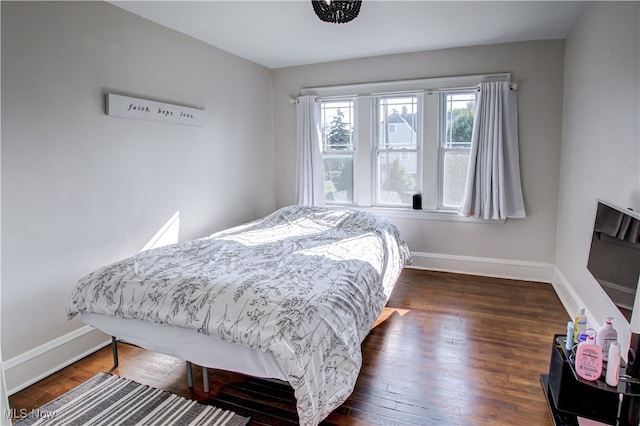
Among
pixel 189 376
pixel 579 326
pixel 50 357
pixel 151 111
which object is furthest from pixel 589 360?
pixel 151 111

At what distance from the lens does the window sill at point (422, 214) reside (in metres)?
4.22

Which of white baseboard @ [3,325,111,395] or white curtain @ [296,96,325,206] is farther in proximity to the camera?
white curtain @ [296,96,325,206]

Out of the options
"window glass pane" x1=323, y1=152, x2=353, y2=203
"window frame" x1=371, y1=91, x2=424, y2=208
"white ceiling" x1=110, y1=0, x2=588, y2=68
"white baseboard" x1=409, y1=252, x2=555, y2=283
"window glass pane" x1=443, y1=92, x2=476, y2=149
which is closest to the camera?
"white ceiling" x1=110, y1=0, x2=588, y2=68

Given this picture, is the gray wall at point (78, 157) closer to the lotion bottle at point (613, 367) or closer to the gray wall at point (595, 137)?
the lotion bottle at point (613, 367)

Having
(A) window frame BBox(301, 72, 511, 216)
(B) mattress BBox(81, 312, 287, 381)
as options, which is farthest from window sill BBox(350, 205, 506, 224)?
(B) mattress BBox(81, 312, 287, 381)

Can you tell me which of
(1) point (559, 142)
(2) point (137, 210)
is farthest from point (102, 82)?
(1) point (559, 142)

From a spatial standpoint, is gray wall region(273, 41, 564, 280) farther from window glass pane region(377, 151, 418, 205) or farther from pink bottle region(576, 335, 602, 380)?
pink bottle region(576, 335, 602, 380)

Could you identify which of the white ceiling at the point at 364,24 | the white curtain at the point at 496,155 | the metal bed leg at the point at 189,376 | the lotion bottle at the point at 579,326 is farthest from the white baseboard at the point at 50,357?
the white curtain at the point at 496,155

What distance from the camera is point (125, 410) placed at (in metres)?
2.07

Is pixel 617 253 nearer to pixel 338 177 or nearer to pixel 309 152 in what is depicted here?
pixel 338 177

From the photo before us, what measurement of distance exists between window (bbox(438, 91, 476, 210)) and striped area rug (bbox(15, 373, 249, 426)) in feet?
10.6

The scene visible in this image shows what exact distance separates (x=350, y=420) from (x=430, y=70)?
141 inches

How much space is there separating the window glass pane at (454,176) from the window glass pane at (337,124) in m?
1.14

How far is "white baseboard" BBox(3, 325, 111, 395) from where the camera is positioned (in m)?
2.30
